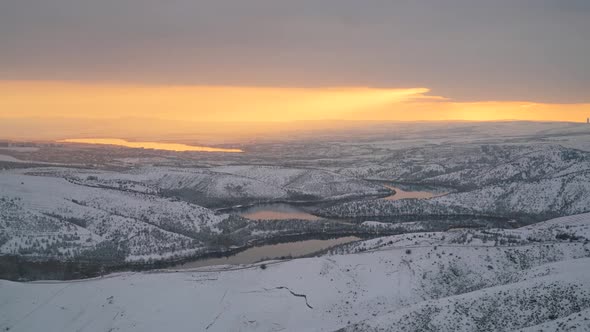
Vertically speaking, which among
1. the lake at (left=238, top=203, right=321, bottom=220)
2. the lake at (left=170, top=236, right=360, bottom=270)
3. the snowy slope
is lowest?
the lake at (left=170, top=236, right=360, bottom=270)

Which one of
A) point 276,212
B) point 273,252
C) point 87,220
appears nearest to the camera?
point 273,252

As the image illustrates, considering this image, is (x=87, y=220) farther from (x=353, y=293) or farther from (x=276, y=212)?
(x=353, y=293)

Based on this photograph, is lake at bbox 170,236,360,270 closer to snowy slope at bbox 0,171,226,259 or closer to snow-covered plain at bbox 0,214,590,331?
snowy slope at bbox 0,171,226,259

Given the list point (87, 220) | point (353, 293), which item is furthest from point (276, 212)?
point (353, 293)

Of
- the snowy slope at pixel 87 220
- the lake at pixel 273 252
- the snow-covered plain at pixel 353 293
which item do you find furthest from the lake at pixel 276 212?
the snow-covered plain at pixel 353 293

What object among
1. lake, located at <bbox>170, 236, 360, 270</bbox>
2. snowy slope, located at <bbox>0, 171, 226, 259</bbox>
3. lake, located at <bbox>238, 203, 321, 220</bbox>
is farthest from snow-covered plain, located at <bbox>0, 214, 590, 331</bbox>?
lake, located at <bbox>238, 203, 321, 220</bbox>

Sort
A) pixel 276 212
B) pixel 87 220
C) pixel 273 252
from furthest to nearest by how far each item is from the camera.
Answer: pixel 276 212 < pixel 87 220 < pixel 273 252

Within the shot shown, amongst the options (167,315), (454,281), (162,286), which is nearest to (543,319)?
(454,281)

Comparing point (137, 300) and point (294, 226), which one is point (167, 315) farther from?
point (294, 226)
